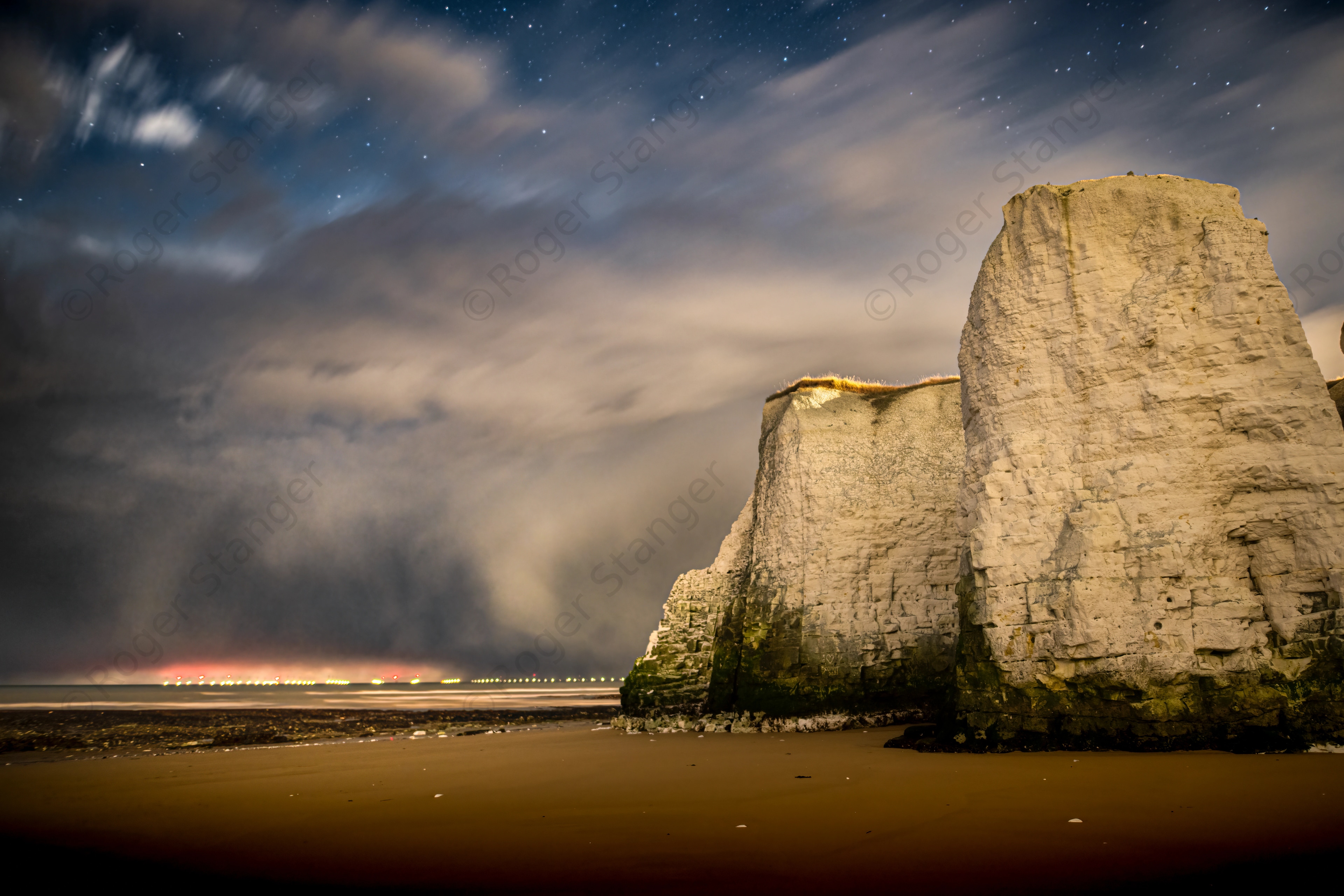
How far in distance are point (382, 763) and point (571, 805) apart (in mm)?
6367

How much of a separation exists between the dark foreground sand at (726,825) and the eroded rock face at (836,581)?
5.93m

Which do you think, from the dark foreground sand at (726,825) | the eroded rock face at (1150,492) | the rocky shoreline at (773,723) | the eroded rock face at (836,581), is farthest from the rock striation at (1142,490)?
the rocky shoreline at (773,723)

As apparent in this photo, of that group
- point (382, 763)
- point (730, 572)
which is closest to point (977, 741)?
point (382, 763)

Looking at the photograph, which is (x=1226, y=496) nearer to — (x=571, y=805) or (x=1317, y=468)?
(x=1317, y=468)

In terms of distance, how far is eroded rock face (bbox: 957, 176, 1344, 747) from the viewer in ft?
31.2

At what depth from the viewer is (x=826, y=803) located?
7.00 metres

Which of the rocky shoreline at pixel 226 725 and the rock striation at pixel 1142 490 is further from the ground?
the rock striation at pixel 1142 490

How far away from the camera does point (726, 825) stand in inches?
247

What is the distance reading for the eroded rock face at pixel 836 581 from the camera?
1659 cm

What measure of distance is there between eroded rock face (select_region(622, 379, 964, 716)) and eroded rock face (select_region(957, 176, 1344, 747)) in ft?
16.8

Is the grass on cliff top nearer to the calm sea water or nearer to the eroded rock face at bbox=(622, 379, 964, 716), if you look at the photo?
the eroded rock face at bbox=(622, 379, 964, 716)

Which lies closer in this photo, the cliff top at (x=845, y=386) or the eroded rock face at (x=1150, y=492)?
the eroded rock face at (x=1150, y=492)

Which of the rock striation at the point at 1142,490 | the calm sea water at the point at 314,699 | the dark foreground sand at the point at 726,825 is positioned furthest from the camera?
the calm sea water at the point at 314,699

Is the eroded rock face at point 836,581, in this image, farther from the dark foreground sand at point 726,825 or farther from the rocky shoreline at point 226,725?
the rocky shoreline at point 226,725
